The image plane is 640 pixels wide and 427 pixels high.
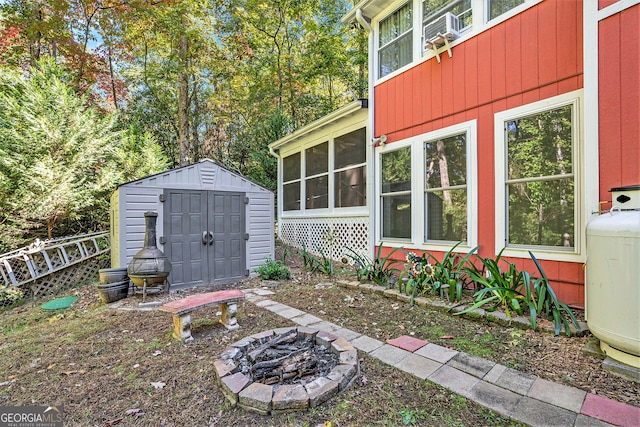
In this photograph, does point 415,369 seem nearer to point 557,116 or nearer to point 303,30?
point 557,116

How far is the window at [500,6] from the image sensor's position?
3859 mm

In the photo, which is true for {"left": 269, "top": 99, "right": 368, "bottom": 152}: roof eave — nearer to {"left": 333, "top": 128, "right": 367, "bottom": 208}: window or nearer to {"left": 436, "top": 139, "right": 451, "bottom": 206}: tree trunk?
→ {"left": 333, "top": 128, "right": 367, "bottom": 208}: window

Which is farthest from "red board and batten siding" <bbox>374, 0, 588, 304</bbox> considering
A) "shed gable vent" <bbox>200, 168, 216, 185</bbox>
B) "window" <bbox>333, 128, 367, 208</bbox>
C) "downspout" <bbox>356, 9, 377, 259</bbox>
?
"shed gable vent" <bbox>200, 168, 216, 185</bbox>

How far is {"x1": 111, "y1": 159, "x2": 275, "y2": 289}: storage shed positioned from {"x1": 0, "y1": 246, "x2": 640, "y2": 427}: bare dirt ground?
1.39 meters

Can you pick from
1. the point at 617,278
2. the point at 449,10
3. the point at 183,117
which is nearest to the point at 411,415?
the point at 617,278

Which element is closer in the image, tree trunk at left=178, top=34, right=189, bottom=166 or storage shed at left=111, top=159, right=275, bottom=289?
storage shed at left=111, top=159, right=275, bottom=289

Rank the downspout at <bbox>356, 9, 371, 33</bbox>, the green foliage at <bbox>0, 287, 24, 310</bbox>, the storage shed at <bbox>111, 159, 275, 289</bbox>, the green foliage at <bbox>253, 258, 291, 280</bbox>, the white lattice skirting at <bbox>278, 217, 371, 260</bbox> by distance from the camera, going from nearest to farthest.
A: 1. the storage shed at <bbox>111, 159, 275, 289</bbox>
2. the green foliage at <bbox>0, 287, 24, 310</bbox>
3. the green foliage at <bbox>253, 258, 291, 280</bbox>
4. the downspout at <bbox>356, 9, 371, 33</bbox>
5. the white lattice skirting at <bbox>278, 217, 371, 260</bbox>

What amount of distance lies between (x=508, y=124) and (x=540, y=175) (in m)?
0.82

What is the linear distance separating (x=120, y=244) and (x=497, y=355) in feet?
18.1

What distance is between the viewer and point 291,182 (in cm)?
948

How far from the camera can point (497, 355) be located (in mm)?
2434

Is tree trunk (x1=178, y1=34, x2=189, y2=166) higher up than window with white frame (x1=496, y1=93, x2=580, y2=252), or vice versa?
tree trunk (x1=178, y1=34, x2=189, y2=166)

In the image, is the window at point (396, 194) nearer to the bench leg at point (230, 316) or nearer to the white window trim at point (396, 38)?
the white window trim at point (396, 38)
